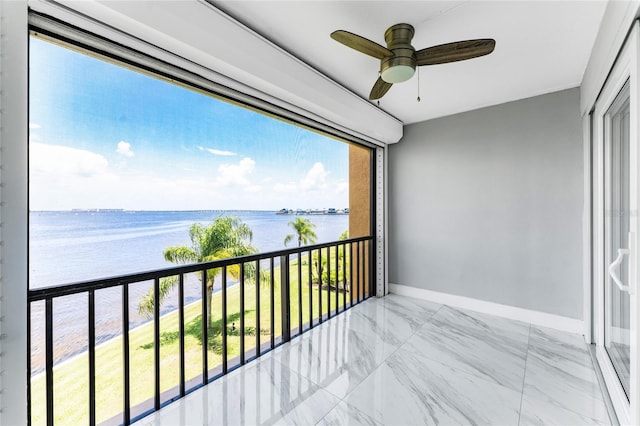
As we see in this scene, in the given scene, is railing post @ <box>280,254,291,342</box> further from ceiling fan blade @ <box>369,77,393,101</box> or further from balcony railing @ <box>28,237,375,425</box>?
ceiling fan blade @ <box>369,77,393,101</box>

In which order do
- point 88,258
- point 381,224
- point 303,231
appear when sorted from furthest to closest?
point 381,224 → point 303,231 → point 88,258

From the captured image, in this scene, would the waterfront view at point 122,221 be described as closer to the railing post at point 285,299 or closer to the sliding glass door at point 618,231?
the railing post at point 285,299

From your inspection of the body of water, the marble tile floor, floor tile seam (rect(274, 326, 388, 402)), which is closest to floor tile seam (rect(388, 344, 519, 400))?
the marble tile floor

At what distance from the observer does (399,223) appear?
366cm

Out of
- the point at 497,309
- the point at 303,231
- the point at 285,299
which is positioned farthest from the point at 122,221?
the point at 497,309

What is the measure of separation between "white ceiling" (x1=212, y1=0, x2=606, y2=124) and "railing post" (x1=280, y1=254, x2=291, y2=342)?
65.7 inches

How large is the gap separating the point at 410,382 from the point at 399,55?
6.81 feet

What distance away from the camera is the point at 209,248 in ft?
7.05

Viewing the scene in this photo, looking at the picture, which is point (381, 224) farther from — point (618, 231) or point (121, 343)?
point (121, 343)

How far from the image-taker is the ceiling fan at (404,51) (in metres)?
1.50

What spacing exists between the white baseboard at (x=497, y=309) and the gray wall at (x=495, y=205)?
5 centimetres

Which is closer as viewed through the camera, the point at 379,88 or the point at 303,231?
the point at 379,88

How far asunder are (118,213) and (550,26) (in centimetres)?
281

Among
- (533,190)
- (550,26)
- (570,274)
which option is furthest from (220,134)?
(570,274)
